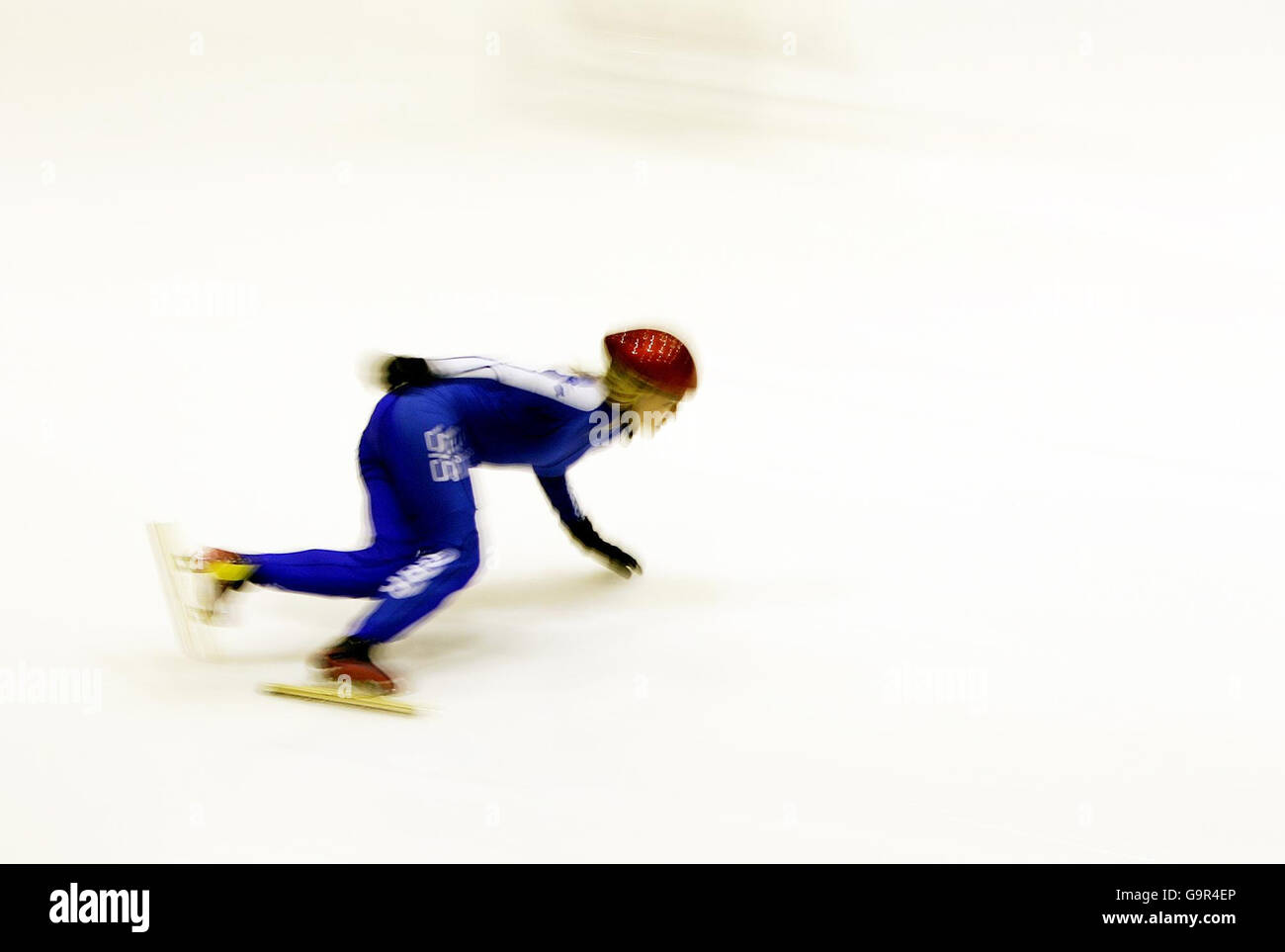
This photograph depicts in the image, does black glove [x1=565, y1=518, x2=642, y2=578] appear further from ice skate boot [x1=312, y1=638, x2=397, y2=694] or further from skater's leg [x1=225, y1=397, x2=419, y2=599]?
ice skate boot [x1=312, y1=638, x2=397, y2=694]

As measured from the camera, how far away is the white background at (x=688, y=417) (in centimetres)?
306

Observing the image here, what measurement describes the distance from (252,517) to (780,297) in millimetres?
2825

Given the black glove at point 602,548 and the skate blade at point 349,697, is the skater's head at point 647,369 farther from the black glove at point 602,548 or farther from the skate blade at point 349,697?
the skate blade at point 349,697

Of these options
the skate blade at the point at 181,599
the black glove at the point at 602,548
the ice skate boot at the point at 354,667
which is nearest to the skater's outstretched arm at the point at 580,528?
the black glove at the point at 602,548

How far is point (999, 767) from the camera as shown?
10.4ft

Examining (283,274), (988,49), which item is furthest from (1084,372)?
(283,274)

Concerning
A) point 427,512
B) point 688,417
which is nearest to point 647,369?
point 427,512

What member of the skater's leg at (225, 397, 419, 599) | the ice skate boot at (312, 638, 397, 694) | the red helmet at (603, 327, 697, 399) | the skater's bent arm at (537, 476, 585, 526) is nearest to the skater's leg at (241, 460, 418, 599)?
the skater's leg at (225, 397, 419, 599)

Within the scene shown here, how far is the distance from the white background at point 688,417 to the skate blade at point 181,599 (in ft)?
0.25

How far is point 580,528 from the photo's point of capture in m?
4.01

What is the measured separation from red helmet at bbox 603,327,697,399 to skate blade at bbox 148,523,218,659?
1150 mm

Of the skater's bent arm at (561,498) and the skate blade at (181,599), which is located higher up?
the skater's bent arm at (561,498)

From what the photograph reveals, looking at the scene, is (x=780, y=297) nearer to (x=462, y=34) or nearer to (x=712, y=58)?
(x=712, y=58)

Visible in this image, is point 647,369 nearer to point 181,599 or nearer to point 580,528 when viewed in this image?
point 580,528
